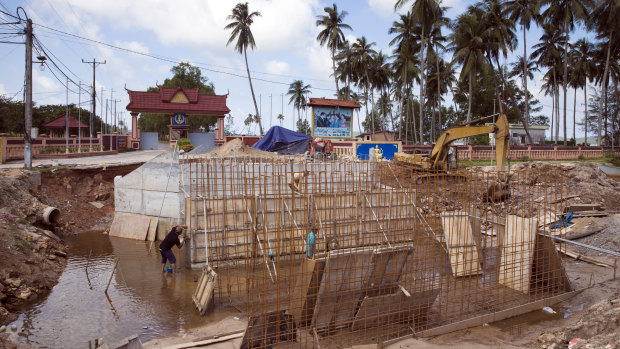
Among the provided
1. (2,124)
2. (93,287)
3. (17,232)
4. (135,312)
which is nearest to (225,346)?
(135,312)

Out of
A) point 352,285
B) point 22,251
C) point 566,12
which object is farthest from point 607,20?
point 22,251

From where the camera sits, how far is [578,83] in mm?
39906

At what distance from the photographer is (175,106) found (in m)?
30.6

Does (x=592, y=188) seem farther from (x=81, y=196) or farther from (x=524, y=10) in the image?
(x=524, y=10)

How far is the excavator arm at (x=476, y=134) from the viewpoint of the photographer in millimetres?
11203

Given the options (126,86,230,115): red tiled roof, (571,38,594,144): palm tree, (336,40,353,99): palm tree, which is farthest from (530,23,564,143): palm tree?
(126,86,230,115): red tiled roof

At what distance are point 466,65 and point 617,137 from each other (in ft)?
92.2

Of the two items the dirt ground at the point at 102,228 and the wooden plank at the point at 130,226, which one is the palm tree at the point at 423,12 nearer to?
the dirt ground at the point at 102,228

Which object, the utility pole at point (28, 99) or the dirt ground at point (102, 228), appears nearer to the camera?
the dirt ground at point (102, 228)

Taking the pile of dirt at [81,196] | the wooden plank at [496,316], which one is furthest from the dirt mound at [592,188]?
the pile of dirt at [81,196]

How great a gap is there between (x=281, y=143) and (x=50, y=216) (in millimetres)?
11144

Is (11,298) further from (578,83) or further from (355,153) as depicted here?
(578,83)

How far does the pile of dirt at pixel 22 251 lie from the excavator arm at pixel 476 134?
10.6m

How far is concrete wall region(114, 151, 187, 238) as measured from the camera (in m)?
12.6
